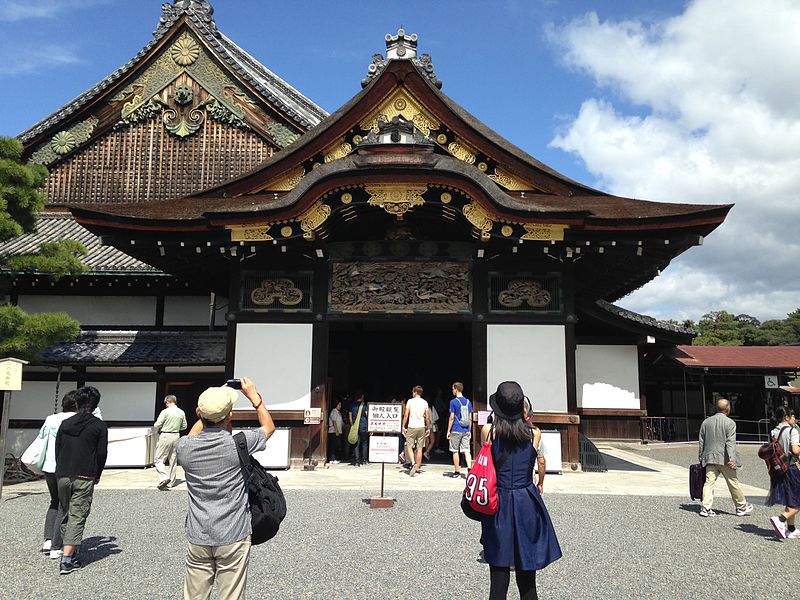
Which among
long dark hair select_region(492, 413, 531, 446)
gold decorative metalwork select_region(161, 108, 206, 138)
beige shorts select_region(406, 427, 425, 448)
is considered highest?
gold decorative metalwork select_region(161, 108, 206, 138)

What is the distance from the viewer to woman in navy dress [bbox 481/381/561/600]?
11.6 feet

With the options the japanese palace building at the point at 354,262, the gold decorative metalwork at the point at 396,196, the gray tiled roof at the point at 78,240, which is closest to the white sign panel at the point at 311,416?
the japanese palace building at the point at 354,262

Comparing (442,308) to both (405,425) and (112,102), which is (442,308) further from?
(112,102)

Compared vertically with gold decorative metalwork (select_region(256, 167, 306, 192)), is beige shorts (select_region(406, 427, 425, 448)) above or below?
below

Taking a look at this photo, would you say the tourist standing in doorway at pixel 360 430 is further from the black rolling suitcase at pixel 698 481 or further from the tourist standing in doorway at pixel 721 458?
the tourist standing in doorway at pixel 721 458

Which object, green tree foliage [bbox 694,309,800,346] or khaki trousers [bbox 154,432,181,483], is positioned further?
green tree foliage [bbox 694,309,800,346]

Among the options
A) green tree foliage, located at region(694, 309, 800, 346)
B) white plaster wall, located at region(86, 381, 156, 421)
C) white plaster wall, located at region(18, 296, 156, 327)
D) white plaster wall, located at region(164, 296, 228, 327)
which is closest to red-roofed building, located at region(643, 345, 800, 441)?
white plaster wall, located at region(164, 296, 228, 327)

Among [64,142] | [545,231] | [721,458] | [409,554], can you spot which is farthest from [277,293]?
[64,142]

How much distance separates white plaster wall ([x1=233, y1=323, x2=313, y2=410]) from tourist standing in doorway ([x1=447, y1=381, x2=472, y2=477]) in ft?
9.43

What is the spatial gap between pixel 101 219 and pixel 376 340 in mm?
8343

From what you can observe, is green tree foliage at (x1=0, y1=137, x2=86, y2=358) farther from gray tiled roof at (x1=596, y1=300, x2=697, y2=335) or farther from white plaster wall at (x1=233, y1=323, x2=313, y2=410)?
gray tiled roof at (x1=596, y1=300, x2=697, y2=335)

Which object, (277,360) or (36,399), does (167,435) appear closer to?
(277,360)

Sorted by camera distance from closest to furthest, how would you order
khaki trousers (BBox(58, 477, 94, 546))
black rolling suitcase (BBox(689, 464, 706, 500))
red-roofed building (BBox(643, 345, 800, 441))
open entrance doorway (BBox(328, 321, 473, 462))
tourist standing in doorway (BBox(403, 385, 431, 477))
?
khaki trousers (BBox(58, 477, 94, 546))
black rolling suitcase (BBox(689, 464, 706, 500))
tourist standing in doorway (BBox(403, 385, 431, 477))
open entrance doorway (BBox(328, 321, 473, 462))
red-roofed building (BBox(643, 345, 800, 441))

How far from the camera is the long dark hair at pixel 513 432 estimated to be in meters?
3.64
